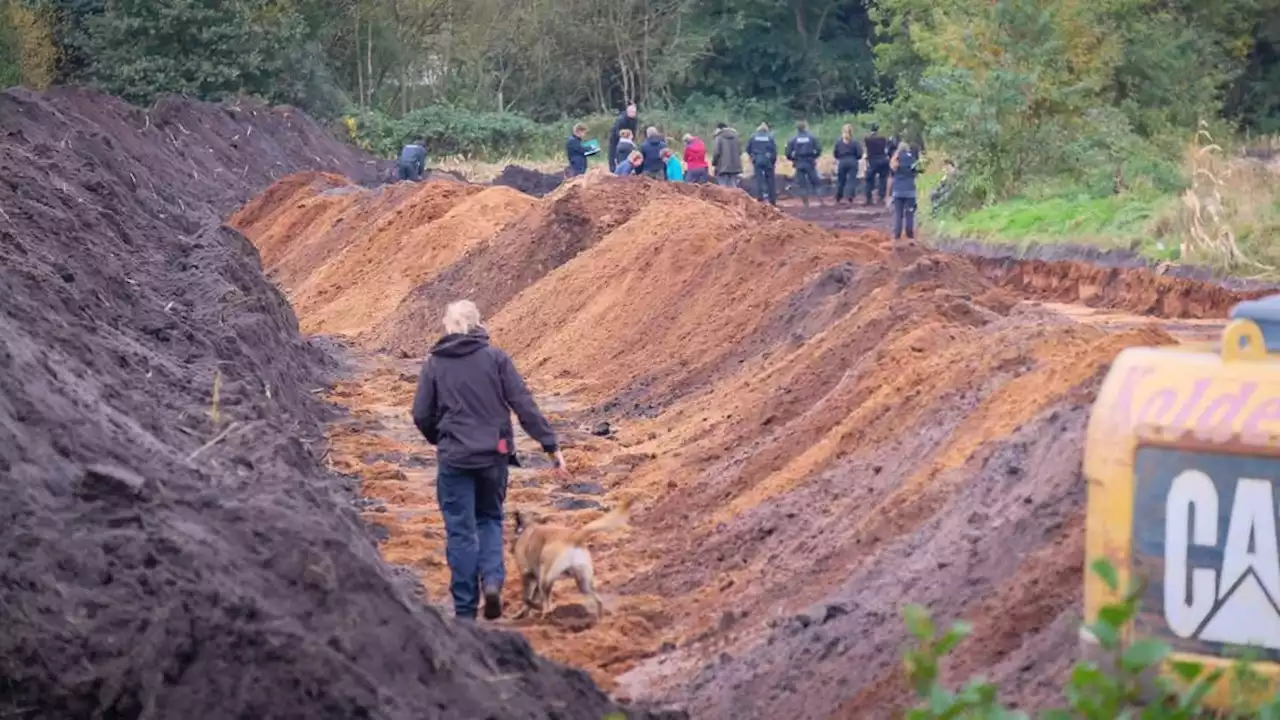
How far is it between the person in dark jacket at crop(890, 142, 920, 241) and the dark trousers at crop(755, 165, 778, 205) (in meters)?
10.1

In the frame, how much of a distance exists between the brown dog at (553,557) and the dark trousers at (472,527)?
15 cm

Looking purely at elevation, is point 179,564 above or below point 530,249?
above

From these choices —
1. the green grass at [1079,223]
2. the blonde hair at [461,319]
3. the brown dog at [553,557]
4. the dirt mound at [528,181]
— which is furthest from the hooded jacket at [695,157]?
the blonde hair at [461,319]

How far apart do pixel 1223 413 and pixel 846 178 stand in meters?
38.2

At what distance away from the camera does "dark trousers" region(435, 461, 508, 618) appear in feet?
32.7

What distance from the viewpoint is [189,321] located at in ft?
49.4

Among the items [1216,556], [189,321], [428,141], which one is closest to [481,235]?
[189,321]

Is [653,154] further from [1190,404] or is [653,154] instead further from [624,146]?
[1190,404]

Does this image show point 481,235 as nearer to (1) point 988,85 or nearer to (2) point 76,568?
(1) point 988,85

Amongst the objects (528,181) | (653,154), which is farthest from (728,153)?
(528,181)

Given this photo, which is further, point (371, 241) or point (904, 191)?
point (371, 241)

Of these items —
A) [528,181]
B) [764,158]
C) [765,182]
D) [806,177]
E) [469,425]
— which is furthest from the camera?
[528,181]

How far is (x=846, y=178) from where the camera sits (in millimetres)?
42875

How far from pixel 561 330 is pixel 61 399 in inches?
544
